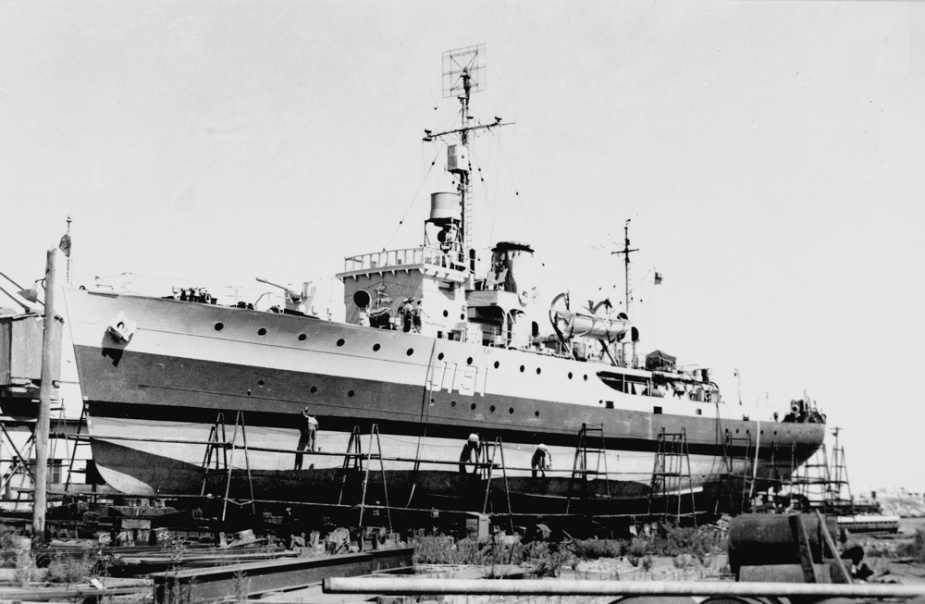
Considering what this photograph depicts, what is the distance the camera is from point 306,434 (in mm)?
19031

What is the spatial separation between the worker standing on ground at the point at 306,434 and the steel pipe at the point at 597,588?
14438 millimetres

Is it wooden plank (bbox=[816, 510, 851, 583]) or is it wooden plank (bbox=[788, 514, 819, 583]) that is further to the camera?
wooden plank (bbox=[788, 514, 819, 583])

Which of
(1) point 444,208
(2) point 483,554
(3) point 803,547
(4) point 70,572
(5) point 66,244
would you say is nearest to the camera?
(3) point 803,547

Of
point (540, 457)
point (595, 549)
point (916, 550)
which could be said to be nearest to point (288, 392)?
point (540, 457)

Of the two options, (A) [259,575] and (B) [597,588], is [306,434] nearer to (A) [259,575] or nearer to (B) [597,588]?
(A) [259,575]

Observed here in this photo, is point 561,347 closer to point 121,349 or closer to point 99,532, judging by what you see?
point 121,349

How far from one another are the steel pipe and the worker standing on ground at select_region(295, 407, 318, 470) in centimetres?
1444

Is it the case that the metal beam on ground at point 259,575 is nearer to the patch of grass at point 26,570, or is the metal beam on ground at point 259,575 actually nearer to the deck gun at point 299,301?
the patch of grass at point 26,570

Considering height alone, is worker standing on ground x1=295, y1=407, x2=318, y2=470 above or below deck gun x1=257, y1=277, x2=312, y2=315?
below

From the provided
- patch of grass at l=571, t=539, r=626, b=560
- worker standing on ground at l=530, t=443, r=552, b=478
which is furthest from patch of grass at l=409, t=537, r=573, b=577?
worker standing on ground at l=530, t=443, r=552, b=478

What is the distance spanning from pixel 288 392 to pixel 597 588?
51.1ft

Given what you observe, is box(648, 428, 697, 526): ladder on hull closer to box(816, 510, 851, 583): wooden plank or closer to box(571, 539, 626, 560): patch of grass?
box(571, 539, 626, 560): patch of grass

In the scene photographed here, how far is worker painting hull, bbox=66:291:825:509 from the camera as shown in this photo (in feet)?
58.8

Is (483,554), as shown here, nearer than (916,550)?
No
